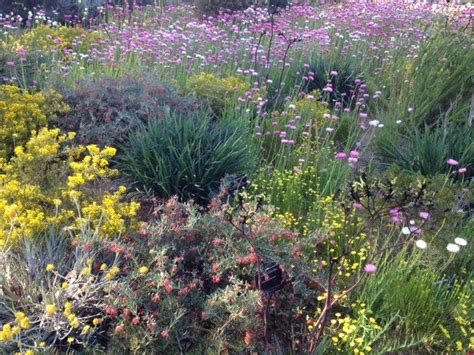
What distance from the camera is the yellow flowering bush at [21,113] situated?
4031 millimetres

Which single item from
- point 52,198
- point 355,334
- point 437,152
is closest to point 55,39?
point 52,198

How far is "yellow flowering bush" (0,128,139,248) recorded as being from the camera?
2891mm

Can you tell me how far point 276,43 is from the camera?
7.88 metres

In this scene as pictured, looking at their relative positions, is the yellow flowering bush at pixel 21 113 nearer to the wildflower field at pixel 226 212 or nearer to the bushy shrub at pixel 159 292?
the wildflower field at pixel 226 212

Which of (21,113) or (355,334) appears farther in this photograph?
(21,113)

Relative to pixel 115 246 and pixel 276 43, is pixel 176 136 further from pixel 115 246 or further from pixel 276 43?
pixel 276 43

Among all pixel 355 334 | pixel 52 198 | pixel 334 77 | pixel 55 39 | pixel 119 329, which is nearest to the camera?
pixel 119 329

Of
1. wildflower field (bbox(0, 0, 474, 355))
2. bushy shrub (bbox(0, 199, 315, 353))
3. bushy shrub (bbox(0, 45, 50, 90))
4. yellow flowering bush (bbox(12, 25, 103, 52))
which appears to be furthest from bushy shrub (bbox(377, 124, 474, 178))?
yellow flowering bush (bbox(12, 25, 103, 52))

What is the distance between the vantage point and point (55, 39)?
6680mm

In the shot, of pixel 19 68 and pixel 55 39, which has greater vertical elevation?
pixel 55 39

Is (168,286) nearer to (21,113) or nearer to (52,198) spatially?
(52,198)

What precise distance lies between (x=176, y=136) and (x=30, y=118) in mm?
1181

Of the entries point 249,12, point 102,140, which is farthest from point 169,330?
point 249,12

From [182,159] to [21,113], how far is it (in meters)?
1.38
